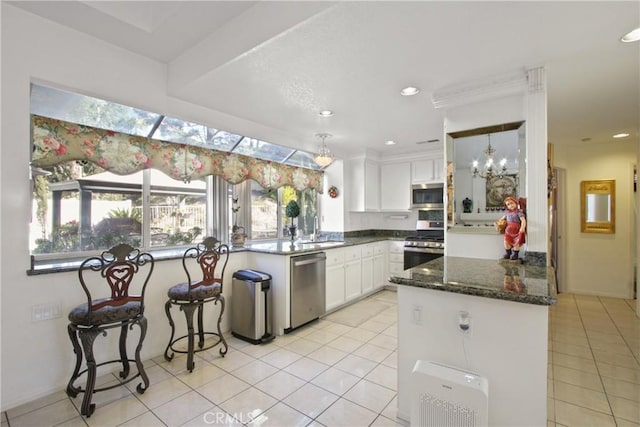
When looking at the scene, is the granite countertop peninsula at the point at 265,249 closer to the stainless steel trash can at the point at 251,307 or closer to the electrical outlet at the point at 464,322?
the stainless steel trash can at the point at 251,307

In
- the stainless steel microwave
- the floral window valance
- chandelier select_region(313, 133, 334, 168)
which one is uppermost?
chandelier select_region(313, 133, 334, 168)

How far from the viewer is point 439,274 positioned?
2.00 metres

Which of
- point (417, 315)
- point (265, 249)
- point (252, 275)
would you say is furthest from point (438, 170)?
point (417, 315)

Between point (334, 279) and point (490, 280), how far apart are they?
8.09 feet

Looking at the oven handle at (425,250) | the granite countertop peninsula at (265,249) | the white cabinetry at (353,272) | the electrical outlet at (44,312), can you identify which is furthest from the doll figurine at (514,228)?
the electrical outlet at (44,312)

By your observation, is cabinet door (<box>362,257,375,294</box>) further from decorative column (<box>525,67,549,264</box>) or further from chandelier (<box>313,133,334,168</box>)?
decorative column (<box>525,67,549,264</box>)

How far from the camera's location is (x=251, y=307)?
10.2 ft

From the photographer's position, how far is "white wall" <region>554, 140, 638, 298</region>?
452 cm

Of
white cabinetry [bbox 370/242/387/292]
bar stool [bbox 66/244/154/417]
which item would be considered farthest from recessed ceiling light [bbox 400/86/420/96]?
white cabinetry [bbox 370/242/387/292]

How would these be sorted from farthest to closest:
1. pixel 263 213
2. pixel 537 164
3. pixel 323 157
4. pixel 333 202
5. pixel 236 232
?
1. pixel 333 202
2. pixel 263 213
3. pixel 323 157
4. pixel 236 232
5. pixel 537 164

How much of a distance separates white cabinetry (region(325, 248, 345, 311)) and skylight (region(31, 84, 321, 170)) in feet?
5.79

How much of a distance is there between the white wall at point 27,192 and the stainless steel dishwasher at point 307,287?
6.43 feet

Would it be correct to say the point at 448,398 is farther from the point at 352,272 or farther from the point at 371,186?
the point at 371,186

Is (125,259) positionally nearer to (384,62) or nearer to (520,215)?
(384,62)
